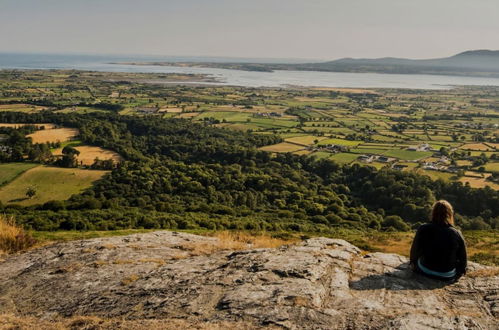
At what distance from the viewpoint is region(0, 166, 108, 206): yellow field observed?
196 feet

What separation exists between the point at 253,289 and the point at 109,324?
144 inches

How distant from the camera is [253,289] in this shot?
9.40 m

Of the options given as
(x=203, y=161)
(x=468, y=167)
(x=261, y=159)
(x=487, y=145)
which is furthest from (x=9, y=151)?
(x=487, y=145)

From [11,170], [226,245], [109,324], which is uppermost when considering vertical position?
[109,324]

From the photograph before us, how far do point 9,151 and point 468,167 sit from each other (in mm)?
106655

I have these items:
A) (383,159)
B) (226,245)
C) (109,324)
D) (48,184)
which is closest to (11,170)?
(48,184)

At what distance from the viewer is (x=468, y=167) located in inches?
2980

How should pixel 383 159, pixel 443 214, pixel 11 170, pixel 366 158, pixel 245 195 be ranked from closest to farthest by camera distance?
1. pixel 443 214
2. pixel 245 195
3. pixel 11 170
4. pixel 383 159
5. pixel 366 158

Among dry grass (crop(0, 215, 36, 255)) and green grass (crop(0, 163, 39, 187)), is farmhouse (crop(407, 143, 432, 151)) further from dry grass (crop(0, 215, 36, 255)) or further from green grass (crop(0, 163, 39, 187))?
dry grass (crop(0, 215, 36, 255))

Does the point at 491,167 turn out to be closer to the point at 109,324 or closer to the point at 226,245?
the point at 226,245

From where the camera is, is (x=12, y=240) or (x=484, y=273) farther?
(x=12, y=240)

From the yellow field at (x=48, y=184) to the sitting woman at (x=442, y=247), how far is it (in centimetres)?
6185

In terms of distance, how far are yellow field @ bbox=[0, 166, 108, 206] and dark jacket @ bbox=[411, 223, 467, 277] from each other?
203ft

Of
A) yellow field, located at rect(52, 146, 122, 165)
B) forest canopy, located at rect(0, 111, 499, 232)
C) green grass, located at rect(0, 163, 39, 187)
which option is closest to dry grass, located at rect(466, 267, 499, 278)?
forest canopy, located at rect(0, 111, 499, 232)
